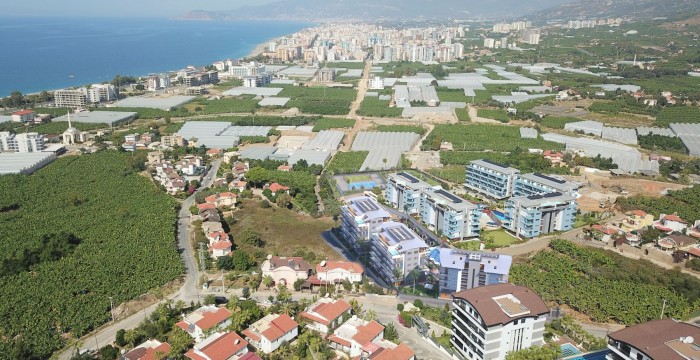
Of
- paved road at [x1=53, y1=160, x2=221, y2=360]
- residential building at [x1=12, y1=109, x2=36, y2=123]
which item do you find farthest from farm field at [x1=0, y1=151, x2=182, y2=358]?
residential building at [x1=12, y1=109, x2=36, y2=123]

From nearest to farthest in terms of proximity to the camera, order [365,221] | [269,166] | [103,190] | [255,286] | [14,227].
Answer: [255,286]
[365,221]
[14,227]
[103,190]
[269,166]

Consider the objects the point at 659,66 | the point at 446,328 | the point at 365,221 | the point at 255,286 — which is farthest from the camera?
the point at 659,66

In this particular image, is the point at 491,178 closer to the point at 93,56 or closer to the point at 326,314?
the point at 326,314

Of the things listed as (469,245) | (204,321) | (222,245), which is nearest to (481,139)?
(469,245)

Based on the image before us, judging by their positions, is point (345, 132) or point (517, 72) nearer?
point (345, 132)

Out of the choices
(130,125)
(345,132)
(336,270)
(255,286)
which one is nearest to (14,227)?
(255,286)

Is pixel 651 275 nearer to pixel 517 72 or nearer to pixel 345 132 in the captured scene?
pixel 345 132

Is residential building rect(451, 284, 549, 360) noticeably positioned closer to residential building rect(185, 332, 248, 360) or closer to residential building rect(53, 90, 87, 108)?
residential building rect(185, 332, 248, 360)
